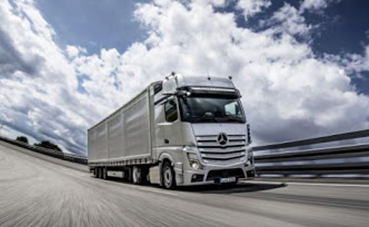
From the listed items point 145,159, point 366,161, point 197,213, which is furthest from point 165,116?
point 197,213

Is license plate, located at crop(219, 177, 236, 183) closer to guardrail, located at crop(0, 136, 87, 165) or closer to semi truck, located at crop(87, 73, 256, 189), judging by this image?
semi truck, located at crop(87, 73, 256, 189)

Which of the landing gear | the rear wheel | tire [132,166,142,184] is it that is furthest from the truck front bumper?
the rear wheel

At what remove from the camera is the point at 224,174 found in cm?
1023

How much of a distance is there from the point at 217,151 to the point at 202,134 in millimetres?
619

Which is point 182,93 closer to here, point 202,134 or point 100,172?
point 202,134

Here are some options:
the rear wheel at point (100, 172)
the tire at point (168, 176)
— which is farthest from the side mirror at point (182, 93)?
the rear wheel at point (100, 172)

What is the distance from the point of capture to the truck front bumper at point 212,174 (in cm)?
1004

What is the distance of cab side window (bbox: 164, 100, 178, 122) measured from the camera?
1091cm

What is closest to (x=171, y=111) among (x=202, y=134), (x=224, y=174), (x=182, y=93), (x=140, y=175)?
(x=182, y=93)

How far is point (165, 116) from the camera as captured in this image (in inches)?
458

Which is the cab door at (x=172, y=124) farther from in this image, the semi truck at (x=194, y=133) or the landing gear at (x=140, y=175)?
the landing gear at (x=140, y=175)

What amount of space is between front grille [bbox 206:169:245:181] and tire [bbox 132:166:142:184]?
15.6 feet

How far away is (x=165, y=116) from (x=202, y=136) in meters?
1.84

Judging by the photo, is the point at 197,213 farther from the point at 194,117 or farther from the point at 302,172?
the point at 302,172
